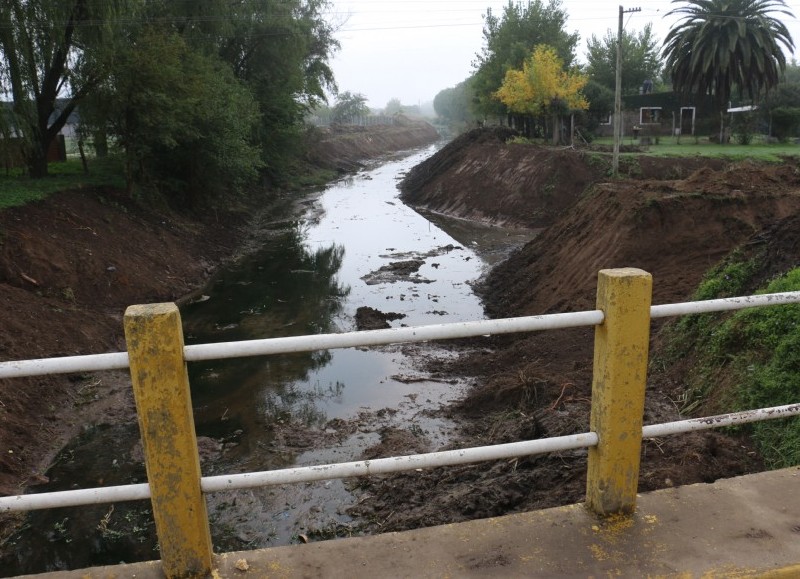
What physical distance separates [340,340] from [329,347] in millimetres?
58

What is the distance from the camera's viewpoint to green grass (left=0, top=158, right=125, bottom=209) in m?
17.1

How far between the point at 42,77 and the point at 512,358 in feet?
57.0

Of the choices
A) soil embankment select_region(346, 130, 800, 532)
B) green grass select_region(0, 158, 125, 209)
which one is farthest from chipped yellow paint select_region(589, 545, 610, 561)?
green grass select_region(0, 158, 125, 209)

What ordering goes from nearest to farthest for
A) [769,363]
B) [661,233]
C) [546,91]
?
1. [769,363]
2. [661,233]
3. [546,91]

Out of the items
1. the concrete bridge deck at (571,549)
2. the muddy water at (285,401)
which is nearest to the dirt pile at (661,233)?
the muddy water at (285,401)

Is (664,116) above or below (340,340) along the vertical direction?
above

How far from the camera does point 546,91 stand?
124 ft

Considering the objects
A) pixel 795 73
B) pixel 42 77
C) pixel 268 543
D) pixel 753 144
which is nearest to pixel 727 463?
pixel 268 543

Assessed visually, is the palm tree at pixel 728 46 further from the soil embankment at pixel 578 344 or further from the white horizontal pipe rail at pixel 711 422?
the white horizontal pipe rail at pixel 711 422

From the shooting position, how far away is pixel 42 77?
1997cm

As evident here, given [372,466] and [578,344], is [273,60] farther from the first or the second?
[372,466]

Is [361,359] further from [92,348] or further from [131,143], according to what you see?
[131,143]

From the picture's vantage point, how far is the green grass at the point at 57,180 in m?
17.1

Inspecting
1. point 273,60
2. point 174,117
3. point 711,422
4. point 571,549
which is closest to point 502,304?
point 174,117
